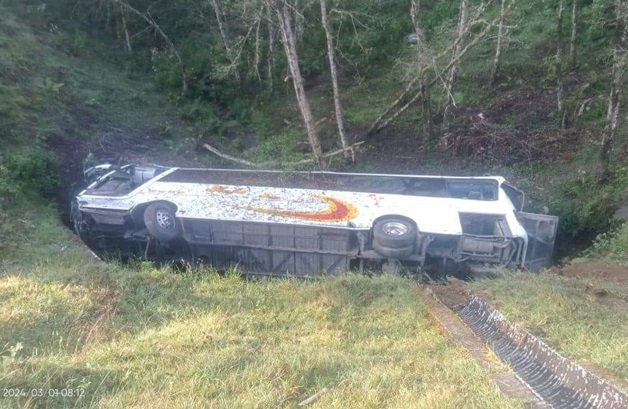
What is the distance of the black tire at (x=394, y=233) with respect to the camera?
328 inches

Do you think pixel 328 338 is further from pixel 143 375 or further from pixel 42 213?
pixel 42 213

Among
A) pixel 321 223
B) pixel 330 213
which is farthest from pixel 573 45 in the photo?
pixel 321 223

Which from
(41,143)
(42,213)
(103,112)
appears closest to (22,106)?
(41,143)

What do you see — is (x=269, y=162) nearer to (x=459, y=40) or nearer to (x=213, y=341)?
(x=459, y=40)

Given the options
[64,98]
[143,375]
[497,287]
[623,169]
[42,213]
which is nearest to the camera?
[143,375]

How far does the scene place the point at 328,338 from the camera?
6.01 m

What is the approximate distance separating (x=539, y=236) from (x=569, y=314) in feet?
11.3

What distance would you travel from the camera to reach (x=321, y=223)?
8.72m

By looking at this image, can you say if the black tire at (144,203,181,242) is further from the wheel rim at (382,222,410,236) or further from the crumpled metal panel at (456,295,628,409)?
the crumpled metal panel at (456,295,628,409)

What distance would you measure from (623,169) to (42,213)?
1133 centimetres

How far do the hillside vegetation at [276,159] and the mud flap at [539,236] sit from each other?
104 centimetres

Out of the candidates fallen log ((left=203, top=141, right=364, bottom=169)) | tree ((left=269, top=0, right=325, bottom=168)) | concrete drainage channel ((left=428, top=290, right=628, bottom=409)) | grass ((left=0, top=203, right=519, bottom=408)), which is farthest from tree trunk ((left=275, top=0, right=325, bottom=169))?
concrete drainage channel ((left=428, top=290, right=628, bottom=409))

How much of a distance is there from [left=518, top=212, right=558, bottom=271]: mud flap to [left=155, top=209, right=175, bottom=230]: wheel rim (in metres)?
5.39

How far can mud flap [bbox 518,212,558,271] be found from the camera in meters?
9.20
